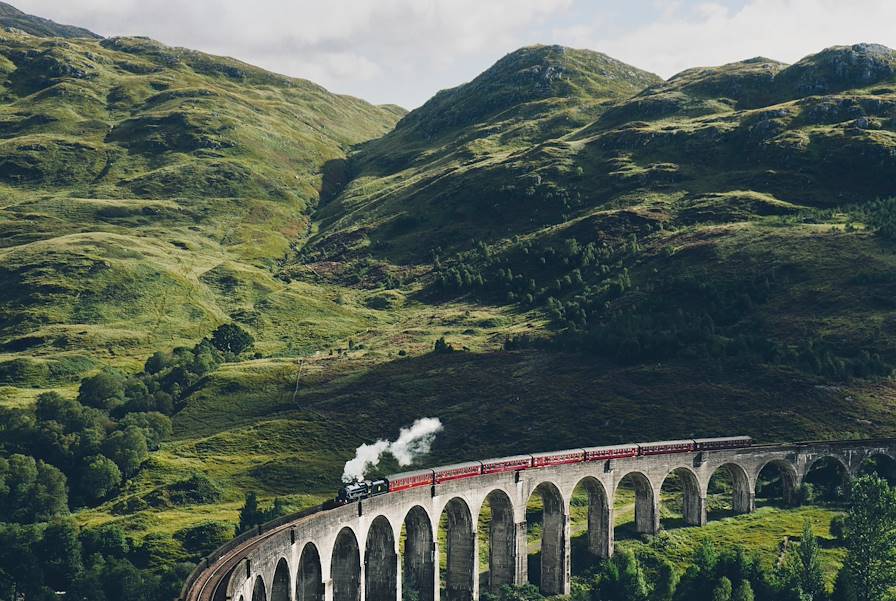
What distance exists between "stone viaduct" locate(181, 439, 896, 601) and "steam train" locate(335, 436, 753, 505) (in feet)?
2.01

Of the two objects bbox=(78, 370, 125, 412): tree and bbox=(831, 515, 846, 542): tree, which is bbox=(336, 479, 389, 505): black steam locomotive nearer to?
bbox=(831, 515, 846, 542): tree

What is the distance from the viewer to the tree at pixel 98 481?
127 m

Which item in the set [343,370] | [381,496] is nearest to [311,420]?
[343,370]

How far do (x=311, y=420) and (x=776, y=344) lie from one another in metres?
76.8

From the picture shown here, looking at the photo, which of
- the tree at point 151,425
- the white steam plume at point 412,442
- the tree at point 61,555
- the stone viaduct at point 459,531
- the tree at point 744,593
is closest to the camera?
the stone viaduct at point 459,531

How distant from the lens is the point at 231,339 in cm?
19050

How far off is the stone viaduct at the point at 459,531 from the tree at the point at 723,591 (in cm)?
1381

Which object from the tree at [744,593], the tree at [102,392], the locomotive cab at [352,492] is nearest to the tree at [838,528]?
the tree at [744,593]

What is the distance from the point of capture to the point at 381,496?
2950 inches

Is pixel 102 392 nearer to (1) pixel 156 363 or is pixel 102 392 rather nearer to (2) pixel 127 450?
(1) pixel 156 363

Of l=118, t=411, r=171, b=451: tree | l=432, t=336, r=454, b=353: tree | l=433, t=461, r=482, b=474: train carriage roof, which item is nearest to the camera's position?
l=433, t=461, r=482, b=474: train carriage roof

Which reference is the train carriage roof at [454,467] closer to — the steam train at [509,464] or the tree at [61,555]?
the steam train at [509,464]

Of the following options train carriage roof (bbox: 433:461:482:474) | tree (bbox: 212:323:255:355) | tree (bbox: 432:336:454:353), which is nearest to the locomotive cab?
train carriage roof (bbox: 433:461:482:474)

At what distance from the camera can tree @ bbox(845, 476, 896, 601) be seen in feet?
269
